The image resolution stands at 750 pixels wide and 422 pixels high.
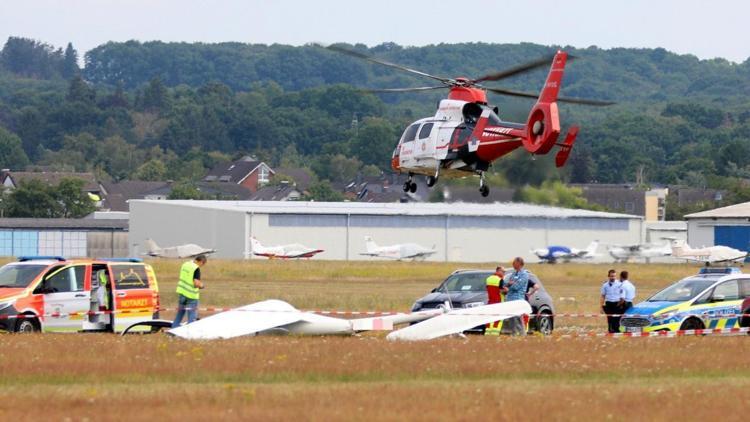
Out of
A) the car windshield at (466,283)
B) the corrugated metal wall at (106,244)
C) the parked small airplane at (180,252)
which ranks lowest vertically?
the corrugated metal wall at (106,244)

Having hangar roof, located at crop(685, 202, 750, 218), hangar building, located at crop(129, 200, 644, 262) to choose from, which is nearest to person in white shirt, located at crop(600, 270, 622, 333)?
hangar building, located at crop(129, 200, 644, 262)

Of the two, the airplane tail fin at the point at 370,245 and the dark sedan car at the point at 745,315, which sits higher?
the dark sedan car at the point at 745,315

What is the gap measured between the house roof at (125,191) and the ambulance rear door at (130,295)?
14754 centimetres

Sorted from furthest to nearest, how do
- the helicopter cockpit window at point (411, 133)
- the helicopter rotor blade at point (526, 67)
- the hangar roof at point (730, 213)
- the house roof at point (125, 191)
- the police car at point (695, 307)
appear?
1. the house roof at point (125, 191)
2. the hangar roof at point (730, 213)
3. the helicopter cockpit window at point (411, 133)
4. the helicopter rotor blade at point (526, 67)
5. the police car at point (695, 307)

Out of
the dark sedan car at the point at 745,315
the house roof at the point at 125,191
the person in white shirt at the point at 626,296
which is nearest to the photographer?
the dark sedan car at the point at 745,315

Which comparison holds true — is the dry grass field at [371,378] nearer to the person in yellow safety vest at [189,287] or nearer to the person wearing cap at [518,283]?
the person in yellow safety vest at [189,287]

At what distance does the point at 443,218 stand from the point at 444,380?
76.8 m

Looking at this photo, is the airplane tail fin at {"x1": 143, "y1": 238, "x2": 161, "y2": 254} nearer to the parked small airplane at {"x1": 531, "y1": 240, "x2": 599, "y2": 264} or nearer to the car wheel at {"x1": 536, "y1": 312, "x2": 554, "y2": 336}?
the parked small airplane at {"x1": 531, "y1": 240, "x2": 599, "y2": 264}

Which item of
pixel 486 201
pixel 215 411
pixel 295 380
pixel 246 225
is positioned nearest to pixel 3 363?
pixel 295 380

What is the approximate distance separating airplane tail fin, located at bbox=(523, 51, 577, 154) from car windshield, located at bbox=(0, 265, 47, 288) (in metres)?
12.1

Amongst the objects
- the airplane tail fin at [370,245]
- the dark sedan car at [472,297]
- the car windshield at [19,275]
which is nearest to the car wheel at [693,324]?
the dark sedan car at [472,297]

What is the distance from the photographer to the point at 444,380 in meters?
19.9

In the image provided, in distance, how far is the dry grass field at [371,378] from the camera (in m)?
16.5

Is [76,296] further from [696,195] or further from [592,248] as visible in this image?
[696,195]
